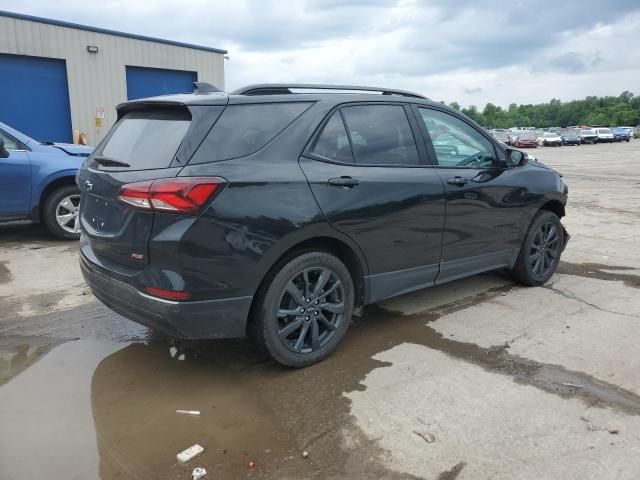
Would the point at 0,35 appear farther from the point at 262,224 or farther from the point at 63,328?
the point at 262,224

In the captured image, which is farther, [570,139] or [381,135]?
[570,139]

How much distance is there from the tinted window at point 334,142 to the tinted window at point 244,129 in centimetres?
22

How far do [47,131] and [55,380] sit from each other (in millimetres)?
12250

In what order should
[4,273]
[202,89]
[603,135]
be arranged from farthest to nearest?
1. [603,135]
2. [4,273]
3. [202,89]

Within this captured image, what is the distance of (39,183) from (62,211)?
48 centimetres

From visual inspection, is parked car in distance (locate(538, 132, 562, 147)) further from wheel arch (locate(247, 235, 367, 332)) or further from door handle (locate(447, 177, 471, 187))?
wheel arch (locate(247, 235, 367, 332))

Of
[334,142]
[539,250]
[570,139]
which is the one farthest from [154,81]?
[570,139]

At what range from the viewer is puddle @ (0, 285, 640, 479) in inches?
102

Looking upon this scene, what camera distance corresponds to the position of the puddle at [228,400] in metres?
2.59

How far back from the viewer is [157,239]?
293 centimetres

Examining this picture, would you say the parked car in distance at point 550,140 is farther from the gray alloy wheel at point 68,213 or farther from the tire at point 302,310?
the tire at point 302,310

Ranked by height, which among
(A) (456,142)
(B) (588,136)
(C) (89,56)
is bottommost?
(B) (588,136)

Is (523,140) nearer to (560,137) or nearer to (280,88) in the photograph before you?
(560,137)

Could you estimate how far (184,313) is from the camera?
117 inches
